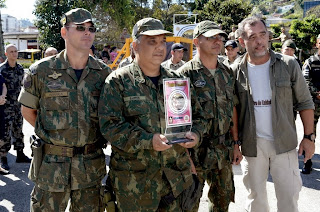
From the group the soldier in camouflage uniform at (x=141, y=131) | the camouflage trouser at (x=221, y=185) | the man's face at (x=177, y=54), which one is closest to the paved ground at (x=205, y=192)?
the camouflage trouser at (x=221, y=185)

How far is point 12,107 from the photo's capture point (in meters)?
5.35

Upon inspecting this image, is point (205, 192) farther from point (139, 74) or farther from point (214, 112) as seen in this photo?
point (139, 74)

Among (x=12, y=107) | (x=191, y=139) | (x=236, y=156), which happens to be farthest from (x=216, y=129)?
(x=12, y=107)

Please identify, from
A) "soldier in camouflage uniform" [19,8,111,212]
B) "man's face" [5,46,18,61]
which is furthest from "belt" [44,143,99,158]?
"man's face" [5,46,18,61]

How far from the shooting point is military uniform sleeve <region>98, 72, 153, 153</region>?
227 cm

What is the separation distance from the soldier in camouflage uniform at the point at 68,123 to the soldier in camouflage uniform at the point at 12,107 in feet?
9.88

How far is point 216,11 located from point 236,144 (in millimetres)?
28474

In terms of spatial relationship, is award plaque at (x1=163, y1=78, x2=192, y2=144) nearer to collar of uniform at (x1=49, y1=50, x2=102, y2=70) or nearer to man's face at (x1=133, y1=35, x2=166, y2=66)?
man's face at (x1=133, y1=35, x2=166, y2=66)

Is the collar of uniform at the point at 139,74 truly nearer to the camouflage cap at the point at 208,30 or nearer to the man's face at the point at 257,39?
the camouflage cap at the point at 208,30

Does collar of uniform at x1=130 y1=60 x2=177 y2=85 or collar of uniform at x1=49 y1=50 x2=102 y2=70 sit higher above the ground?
collar of uniform at x1=49 y1=50 x2=102 y2=70

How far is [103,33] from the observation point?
28.9 metres

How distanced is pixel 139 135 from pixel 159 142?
175 mm

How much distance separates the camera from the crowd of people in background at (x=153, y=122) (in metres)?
2.38

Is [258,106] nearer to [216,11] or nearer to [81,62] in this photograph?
[81,62]
